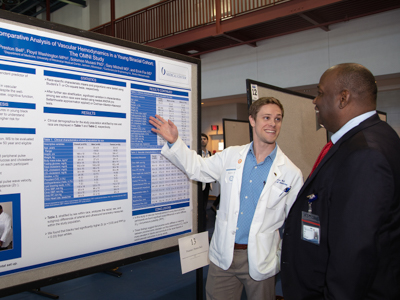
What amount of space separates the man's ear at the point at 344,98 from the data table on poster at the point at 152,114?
84cm

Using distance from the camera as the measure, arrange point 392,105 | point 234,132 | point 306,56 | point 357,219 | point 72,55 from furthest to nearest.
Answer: point 392,105 → point 306,56 → point 234,132 → point 72,55 → point 357,219

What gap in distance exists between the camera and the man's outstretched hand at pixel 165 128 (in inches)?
59.6

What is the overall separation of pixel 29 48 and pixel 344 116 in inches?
50.6

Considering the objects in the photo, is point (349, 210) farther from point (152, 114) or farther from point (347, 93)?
point (152, 114)

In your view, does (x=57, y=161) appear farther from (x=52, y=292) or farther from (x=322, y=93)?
(x=52, y=292)

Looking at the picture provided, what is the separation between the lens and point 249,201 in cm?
165

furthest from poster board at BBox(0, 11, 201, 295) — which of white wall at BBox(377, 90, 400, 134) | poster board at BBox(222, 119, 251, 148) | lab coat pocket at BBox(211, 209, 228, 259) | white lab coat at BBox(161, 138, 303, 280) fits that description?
white wall at BBox(377, 90, 400, 134)

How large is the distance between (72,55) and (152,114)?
46cm

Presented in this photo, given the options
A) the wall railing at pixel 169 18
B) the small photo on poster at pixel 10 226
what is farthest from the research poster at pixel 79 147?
the wall railing at pixel 169 18

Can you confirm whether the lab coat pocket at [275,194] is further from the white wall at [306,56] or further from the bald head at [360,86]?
the white wall at [306,56]

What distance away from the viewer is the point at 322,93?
49.3 inches

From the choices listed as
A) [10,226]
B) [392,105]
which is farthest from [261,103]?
[392,105]

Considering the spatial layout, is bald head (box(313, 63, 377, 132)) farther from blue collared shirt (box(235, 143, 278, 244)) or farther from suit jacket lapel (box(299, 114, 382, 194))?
blue collared shirt (box(235, 143, 278, 244))

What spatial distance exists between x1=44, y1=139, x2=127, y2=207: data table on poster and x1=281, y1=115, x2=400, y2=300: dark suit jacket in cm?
86
